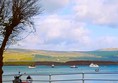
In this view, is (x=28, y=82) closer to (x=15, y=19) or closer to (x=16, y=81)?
(x=16, y=81)

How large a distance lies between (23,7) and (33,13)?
68 centimetres

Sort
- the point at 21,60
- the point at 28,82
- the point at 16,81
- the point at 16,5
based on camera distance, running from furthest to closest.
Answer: the point at 21,60, the point at 28,82, the point at 16,81, the point at 16,5

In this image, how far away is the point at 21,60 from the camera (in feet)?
633

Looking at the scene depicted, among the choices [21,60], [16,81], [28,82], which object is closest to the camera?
[16,81]

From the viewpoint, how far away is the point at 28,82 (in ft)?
83.5

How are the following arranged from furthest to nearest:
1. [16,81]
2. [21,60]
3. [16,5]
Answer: [21,60], [16,81], [16,5]

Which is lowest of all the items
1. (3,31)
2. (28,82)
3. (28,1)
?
(28,82)

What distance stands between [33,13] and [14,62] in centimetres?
17619

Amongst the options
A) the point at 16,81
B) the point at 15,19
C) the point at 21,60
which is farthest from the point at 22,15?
the point at 21,60

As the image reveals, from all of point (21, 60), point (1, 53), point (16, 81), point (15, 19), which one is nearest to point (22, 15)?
point (15, 19)

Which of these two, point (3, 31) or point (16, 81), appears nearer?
point (3, 31)

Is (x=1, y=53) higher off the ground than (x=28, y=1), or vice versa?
(x=28, y=1)

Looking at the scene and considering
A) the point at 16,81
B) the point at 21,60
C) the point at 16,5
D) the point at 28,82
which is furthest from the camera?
the point at 21,60

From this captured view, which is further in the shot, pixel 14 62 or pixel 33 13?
pixel 14 62
